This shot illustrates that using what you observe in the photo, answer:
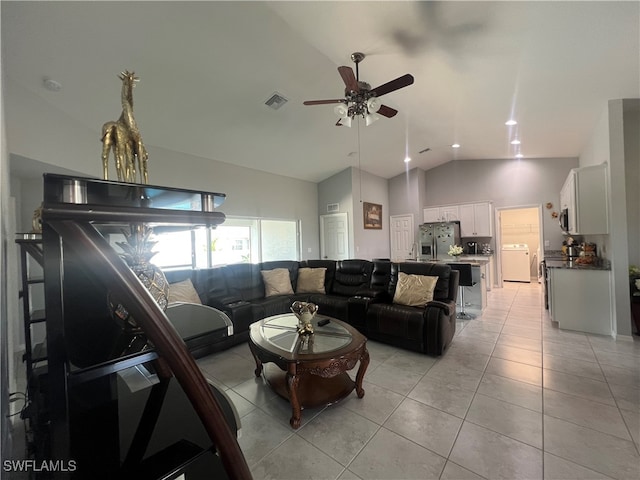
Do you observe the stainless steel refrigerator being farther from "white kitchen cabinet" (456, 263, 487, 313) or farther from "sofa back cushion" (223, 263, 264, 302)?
"sofa back cushion" (223, 263, 264, 302)

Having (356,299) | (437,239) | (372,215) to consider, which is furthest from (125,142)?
(437,239)

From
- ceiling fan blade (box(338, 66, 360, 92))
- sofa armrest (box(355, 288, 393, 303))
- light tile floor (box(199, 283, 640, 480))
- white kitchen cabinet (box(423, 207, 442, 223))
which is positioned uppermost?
ceiling fan blade (box(338, 66, 360, 92))

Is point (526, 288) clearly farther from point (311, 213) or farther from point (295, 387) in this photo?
point (295, 387)

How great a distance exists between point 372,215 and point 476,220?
8.74ft

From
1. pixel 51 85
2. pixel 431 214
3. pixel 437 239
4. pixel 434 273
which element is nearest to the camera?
pixel 51 85

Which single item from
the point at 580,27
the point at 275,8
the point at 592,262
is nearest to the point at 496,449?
the point at 580,27

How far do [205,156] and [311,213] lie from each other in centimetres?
295

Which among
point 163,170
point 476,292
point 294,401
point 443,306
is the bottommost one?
point 294,401

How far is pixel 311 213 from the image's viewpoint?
6887mm

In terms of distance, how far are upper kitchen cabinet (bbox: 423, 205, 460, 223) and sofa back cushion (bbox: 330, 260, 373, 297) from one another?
13.3ft

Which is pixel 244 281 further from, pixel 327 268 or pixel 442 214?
pixel 442 214

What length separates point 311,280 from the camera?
4.55 meters

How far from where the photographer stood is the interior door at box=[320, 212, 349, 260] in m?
6.59

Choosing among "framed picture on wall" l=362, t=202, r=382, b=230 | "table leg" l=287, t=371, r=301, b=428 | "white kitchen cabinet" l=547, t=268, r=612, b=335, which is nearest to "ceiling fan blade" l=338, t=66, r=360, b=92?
"table leg" l=287, t=371, r=301, b=428
